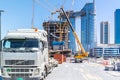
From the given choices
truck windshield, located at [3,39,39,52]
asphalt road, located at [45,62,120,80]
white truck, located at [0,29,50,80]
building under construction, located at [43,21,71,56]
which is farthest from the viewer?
building under construction, located at [43,21,71,56]

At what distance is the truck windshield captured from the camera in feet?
69.5

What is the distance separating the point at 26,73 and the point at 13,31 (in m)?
3.42

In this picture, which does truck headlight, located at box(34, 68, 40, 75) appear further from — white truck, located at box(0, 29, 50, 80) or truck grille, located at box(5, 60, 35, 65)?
Result: truck grille, located at box(5, 60, 35, 65)

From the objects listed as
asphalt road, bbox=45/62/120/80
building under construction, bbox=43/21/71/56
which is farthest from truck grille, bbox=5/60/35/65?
building under construction, bbox=43/21/71/56

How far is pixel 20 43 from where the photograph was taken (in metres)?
21.4

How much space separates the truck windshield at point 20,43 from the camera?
2119 centimetres

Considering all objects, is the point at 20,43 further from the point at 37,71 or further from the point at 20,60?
the point at 37,71

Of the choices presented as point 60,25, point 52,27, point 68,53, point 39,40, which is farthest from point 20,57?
point 52,27

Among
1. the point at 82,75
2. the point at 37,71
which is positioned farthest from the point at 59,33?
the point at 37,71

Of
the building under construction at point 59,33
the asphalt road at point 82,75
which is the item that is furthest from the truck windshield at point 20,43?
the building under construction at point 59,33

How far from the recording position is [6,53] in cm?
2078

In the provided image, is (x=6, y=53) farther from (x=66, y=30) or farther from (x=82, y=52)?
(x=66, y=30)

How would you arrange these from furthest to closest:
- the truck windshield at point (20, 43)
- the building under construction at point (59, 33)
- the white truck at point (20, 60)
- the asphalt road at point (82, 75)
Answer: the building under construction at point (59, 33), the asphalt road at point (82, 75), the truck windshield at point (20, 43), the white truck at point (20, 60)

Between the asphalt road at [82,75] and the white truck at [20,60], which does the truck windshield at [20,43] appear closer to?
the white truck at [20,60]
